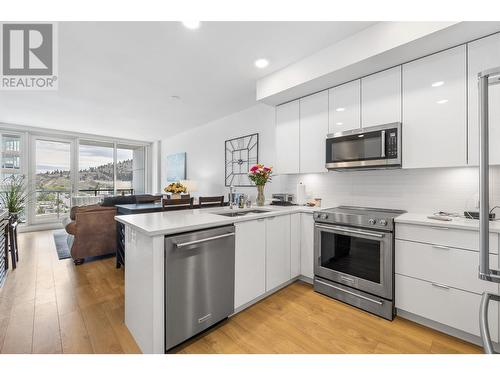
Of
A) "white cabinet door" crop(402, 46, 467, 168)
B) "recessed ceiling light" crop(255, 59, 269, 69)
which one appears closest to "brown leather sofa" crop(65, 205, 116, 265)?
"recessed ceiling light" crop(255, 59, 269, 69)

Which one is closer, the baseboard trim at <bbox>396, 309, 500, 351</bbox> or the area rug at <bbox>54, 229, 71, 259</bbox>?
the baseboard trim at <bbox>396, 309, 500, 351</bbox>

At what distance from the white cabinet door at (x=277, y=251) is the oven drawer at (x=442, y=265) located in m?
1.05

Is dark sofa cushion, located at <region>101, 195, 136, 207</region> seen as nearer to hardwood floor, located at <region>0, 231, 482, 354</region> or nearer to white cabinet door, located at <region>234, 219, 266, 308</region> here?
hardwood floor, located at <region>0, 231, 482, 354</region>

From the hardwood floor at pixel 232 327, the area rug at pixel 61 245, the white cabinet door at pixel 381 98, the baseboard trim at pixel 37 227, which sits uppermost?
the white cabinet door at pixel 381 98

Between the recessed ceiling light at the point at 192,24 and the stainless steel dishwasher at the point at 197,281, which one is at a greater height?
the recessed ceiling light at the point at 192,24

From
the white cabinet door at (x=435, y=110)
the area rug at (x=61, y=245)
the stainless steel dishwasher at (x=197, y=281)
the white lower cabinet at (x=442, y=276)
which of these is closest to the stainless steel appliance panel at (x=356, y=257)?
the white lower cabinet at (x=442, y=276)

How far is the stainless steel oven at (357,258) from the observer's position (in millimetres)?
1996

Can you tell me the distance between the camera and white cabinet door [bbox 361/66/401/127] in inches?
86.5

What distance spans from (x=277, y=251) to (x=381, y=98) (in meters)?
1.91

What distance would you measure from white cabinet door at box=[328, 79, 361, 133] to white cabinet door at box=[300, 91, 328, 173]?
→ 0.09 m

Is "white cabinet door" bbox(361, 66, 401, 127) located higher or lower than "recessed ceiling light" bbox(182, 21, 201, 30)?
lower

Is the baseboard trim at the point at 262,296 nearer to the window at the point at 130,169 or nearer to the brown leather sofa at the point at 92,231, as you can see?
A: the brown leather sofa at the point at 92,231

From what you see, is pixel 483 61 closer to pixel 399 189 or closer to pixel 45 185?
pixel 399 189
